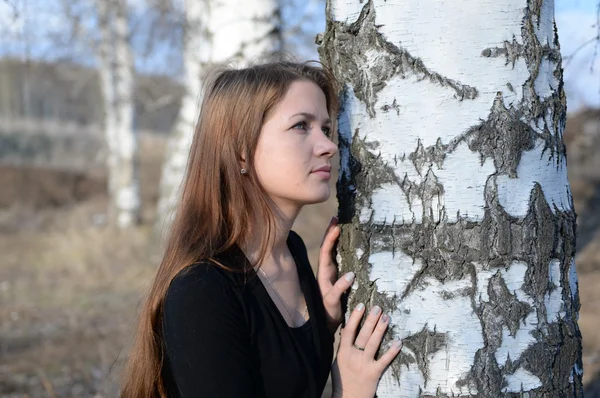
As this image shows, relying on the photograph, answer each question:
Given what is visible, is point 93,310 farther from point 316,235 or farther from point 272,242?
point 272,242

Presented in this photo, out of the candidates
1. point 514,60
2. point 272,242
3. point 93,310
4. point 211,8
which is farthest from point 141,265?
point 514,60

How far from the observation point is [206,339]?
5.06 feet

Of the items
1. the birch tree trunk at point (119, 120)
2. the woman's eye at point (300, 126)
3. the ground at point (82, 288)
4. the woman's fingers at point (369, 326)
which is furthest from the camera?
the birch tree trunk at point (119, 120)

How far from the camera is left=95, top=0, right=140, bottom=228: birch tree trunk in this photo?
1137 centimetres

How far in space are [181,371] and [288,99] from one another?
2.43ft

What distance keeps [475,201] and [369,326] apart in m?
0.40

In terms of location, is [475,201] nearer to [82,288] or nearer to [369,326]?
[369,326]

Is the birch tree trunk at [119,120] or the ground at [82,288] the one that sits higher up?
the birch tree trunk at [119,120]

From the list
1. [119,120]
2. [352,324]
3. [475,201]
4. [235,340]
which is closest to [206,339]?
[235,340]

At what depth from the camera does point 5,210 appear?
16.1m

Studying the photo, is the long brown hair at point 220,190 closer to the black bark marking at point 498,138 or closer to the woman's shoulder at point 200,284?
the woman's shoulder at point 200,284

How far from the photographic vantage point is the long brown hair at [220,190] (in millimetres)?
1732

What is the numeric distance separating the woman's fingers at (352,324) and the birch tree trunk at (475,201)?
0.27ft

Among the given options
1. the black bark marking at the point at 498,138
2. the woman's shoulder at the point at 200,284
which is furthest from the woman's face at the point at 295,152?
the black bark marking at the point at 498,138
